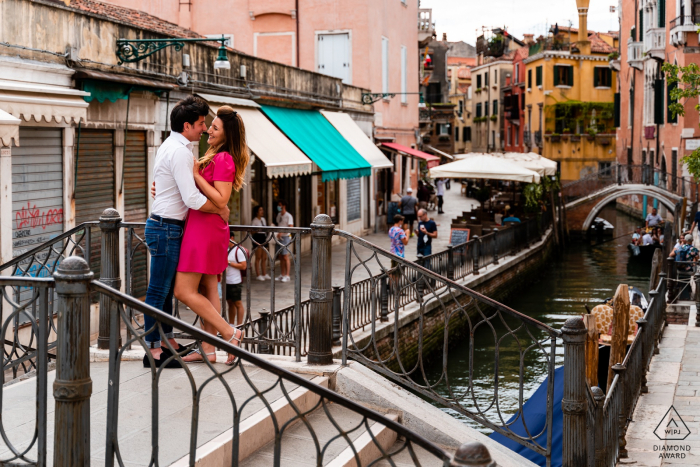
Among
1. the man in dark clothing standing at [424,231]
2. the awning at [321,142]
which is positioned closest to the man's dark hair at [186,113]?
the awning at [321,142]

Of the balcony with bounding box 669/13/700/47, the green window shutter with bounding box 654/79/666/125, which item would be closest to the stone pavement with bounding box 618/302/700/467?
the balcony with bounding box 669/13/700/47

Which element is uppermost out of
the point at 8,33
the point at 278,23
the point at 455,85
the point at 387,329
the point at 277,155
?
the point at 455,85

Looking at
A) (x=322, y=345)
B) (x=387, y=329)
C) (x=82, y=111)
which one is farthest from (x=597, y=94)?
(x=322, y=345)

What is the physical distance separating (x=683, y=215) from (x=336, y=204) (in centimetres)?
1242

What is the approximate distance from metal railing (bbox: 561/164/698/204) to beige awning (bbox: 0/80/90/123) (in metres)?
27.5

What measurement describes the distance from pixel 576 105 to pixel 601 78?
2.42m

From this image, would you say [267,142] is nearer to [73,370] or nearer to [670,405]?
[670,405]

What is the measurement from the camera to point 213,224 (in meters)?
5.62

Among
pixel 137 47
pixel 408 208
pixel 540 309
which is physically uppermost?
pixel 137 47

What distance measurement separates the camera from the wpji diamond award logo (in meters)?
8.55

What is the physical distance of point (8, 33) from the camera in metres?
10.1

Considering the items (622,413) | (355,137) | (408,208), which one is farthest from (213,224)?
(408,208)

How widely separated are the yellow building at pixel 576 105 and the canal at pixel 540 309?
49.0ft

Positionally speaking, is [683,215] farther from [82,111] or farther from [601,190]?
[82,111]
